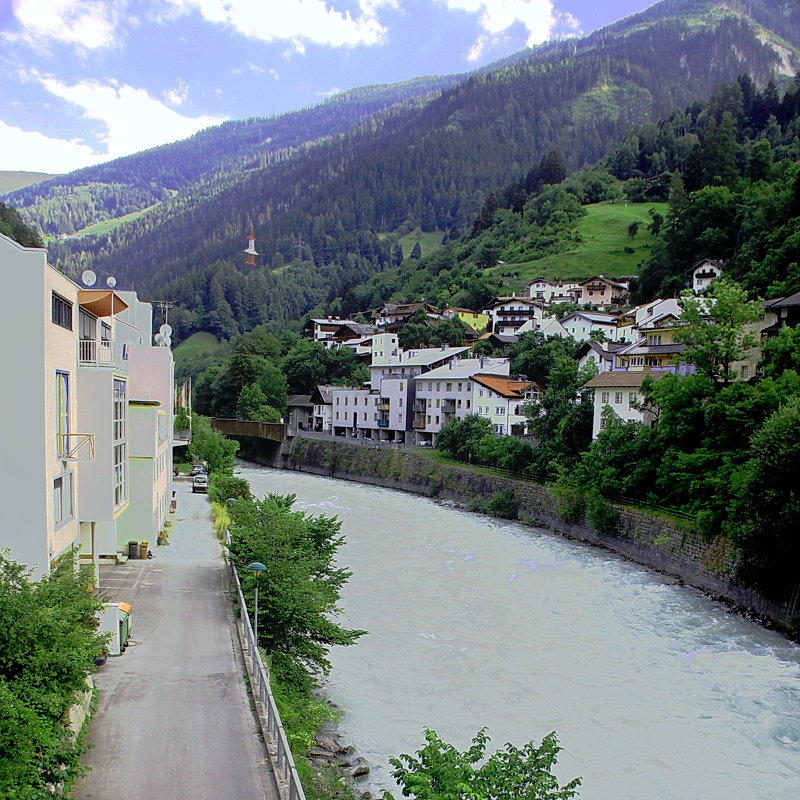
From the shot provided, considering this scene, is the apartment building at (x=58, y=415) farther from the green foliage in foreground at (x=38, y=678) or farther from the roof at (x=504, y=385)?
the roof at (x=504, y=385)

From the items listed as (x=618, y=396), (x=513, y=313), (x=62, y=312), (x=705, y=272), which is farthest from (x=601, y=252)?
(x=62, y=312)

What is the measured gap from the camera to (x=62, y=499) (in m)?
14.6

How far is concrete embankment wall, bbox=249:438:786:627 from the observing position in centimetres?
2462

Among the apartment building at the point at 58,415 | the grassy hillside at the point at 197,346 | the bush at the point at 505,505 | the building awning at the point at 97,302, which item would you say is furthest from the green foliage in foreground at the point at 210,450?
the grassy hillside at the point at 197,346

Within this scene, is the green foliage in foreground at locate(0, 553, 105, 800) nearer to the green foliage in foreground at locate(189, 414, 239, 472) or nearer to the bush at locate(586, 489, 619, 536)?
the bush at locate(586, 489, 619, 536)

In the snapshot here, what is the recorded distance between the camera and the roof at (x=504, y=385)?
54344 millimetres

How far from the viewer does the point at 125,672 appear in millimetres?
A: 12703

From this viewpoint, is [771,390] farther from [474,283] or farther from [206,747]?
[474,283]

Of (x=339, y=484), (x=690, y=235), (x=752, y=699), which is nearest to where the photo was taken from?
(x=752, y=699)

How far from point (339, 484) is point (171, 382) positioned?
26.5 metres

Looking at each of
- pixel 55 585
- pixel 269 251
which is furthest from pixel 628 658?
pixel 269 251

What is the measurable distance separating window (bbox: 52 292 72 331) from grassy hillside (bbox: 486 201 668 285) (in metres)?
90.5

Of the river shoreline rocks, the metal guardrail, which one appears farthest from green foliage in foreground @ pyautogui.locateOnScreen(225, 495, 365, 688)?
the river shoreline rocks

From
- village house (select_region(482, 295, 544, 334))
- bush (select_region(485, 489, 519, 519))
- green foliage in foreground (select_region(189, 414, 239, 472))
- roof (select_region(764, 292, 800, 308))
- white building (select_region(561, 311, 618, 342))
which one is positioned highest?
village house (select_region(482, 295, 544, 334))
